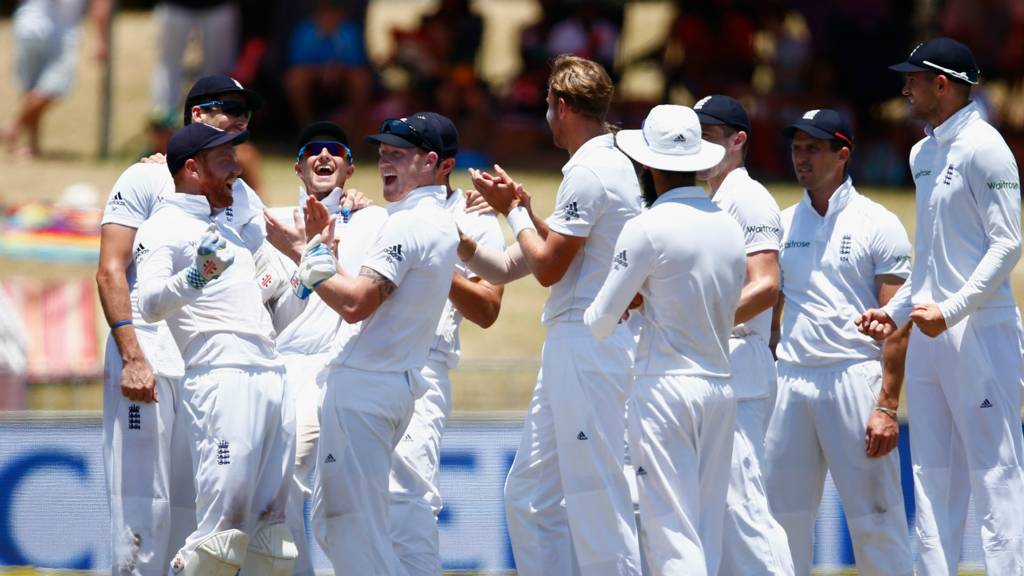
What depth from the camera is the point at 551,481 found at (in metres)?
7.43

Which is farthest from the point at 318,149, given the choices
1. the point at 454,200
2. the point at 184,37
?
the point at 184,37

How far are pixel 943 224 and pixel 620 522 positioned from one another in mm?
2013

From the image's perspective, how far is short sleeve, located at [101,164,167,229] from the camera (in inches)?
293

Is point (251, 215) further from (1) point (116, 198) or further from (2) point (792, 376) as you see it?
(2) point (792, 376)

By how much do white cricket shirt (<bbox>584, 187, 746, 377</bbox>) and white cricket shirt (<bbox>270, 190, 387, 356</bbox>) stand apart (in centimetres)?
112

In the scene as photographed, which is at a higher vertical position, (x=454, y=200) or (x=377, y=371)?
(x=454, y=200)

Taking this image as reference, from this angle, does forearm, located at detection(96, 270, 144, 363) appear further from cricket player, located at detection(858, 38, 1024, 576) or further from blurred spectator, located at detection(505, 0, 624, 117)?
blurred spectator, located at detection(505, 0, 624, 117)

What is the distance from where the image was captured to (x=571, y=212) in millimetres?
7168

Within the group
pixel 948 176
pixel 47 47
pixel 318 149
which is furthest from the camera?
pixel 47 47

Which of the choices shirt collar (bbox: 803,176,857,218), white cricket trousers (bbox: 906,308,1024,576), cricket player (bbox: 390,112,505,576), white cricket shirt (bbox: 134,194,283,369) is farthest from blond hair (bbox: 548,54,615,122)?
white cricket trousers (bbox: 906,308,1024,576)

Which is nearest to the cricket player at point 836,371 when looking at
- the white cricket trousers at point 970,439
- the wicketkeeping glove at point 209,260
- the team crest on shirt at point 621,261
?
the white cricket trousers at point 970,439

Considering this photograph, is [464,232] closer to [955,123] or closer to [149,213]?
[149,213]

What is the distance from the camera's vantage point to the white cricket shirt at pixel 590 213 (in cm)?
716

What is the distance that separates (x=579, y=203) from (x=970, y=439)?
2.10 metres
